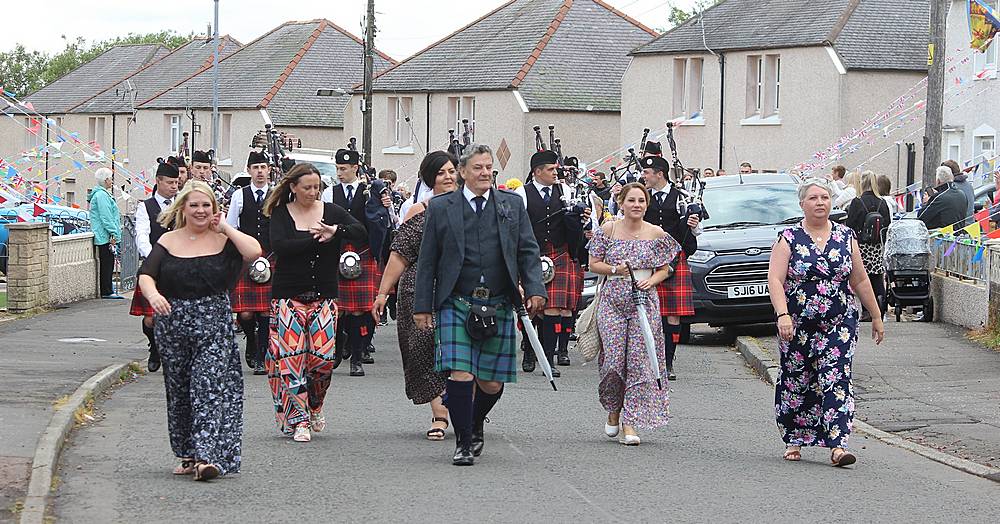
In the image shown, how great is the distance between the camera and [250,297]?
13859 mm

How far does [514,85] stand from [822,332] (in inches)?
1610

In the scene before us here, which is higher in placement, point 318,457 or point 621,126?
point 621,126

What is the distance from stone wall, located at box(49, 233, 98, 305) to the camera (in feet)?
69.9

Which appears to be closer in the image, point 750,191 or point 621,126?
point 750,191

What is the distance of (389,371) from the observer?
14508mm

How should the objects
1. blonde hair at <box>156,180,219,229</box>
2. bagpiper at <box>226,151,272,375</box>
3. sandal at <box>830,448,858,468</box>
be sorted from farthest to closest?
bagpiper at <box>226,151,272,375</box> → sandal at <box>830,448,858,468</box> → blonde hair at <box>156,180,219,229</box>

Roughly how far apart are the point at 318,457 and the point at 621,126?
129 feet

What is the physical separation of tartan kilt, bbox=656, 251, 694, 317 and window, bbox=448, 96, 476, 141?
38.2 m

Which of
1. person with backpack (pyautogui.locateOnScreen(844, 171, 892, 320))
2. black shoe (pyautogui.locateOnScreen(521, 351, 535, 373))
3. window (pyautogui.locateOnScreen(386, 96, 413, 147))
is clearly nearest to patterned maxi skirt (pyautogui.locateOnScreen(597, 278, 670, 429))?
black shoe (pyautogui.locateOnScreen(521, 351, 535, 373))

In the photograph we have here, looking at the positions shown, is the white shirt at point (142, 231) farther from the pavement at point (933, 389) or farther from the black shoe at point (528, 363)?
the pavement at point (933, 389)

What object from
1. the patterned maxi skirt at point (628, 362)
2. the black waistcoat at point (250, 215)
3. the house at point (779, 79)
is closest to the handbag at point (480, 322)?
the patterned maxi skirt at point (628, 362)

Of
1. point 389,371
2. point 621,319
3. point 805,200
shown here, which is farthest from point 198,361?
point 389,371

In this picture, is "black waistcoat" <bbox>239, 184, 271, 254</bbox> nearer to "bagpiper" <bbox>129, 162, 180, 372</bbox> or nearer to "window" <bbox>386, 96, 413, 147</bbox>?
"bagpiper" <bbox>129, 162, 180, 372</bbox>

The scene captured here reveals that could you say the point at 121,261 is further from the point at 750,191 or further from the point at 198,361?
the point at 198,361
